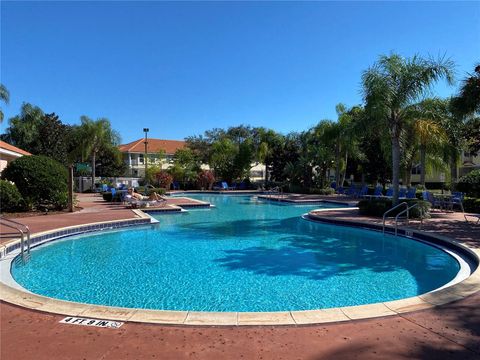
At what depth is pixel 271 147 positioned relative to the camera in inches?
1689

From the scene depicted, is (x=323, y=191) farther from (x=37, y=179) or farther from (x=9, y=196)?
(x=9, y=196)

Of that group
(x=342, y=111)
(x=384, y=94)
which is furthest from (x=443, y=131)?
(x=342, y=111)

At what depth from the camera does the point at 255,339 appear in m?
3.90

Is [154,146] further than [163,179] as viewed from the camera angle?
Yes

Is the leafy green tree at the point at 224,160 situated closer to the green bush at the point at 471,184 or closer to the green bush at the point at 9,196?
the green bush at the point at 471,184

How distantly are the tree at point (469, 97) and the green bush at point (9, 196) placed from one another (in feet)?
56.5

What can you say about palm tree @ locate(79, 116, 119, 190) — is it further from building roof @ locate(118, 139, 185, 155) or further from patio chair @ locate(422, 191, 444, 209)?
patio chair @ locate(422, 191, 444, 209)

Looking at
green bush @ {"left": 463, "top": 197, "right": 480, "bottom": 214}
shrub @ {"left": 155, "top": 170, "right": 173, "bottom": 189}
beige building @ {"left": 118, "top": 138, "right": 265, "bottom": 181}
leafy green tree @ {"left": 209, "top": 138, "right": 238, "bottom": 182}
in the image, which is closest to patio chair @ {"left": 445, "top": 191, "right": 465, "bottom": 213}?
green bush @ {"left": 463, "top": 197, "right": 480, "bottom": 214}

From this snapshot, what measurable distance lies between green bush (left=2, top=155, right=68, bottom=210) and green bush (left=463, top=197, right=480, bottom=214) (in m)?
18.1

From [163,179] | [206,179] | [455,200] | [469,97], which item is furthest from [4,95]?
[455,200]

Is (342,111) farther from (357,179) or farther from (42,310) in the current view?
(42,310)

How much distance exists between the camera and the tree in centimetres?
1224

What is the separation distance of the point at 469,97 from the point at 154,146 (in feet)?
169

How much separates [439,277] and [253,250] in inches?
179
